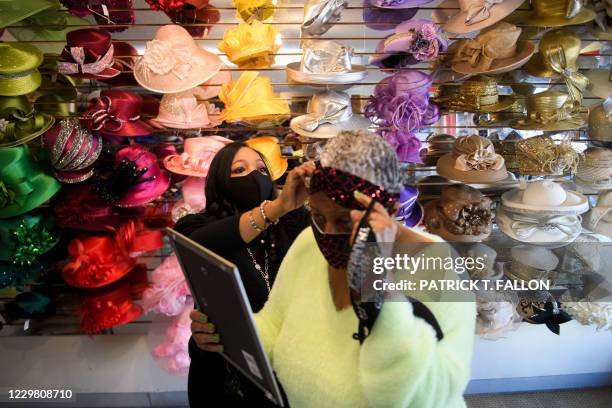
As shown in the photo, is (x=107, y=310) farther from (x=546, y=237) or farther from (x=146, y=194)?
(x=546, y=237)

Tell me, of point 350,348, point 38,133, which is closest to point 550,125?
point 350,348

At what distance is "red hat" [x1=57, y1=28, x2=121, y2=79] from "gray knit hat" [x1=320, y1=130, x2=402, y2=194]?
64.5 inches

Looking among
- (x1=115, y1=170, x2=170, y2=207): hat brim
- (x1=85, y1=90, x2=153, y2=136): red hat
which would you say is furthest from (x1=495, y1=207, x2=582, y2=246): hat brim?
(x1=85, y1=90, x2=153, y2=136): red hat

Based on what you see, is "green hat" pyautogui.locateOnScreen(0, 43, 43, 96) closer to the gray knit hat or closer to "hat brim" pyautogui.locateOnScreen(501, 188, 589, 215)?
the gray knit hat

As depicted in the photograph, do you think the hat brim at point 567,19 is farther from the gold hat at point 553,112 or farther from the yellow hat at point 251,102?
the yellow hat at point 251,102

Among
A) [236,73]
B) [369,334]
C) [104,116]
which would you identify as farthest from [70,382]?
[369,334]

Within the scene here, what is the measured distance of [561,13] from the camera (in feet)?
5.92

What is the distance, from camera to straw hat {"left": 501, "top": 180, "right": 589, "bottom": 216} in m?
1.83

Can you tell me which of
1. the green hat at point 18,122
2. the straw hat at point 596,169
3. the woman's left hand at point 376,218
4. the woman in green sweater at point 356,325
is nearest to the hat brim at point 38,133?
the green hat at point 18,122

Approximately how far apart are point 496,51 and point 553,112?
15.7 inches

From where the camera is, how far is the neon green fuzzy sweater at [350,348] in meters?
0.68

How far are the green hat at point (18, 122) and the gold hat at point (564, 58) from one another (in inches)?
93.1

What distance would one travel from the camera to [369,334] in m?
0.71

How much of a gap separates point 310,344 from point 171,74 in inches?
60.4
